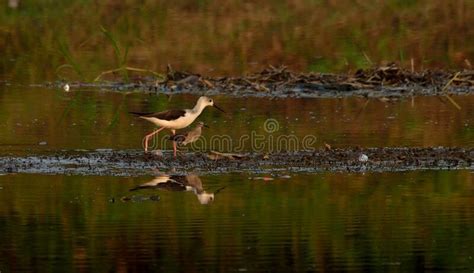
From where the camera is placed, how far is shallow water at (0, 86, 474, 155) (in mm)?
16703

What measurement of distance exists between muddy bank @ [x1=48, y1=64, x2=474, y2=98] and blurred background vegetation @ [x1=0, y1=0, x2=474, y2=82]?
57 centimetres

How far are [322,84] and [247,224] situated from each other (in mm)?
10411

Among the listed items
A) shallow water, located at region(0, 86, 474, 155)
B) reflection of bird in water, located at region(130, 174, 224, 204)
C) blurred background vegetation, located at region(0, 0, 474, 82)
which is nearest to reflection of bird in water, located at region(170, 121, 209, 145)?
shallow water, located at region(0, 86, 474, 155)

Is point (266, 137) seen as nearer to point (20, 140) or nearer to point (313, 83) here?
point (20, 140)

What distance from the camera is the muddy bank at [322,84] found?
2188cm

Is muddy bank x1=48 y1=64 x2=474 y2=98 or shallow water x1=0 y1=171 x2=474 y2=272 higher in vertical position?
muddy bank x1=48 y1=64 x2=474 y2=98

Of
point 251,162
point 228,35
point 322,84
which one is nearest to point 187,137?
point 251,162

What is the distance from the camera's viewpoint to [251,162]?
598 inches

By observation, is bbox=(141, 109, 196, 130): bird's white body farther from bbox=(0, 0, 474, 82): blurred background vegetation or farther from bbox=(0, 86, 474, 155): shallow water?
bbox=(0, 0, 474, 82): blurred background vegetation

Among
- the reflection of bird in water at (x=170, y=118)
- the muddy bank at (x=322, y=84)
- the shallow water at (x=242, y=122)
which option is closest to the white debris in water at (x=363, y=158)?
the shallow water at (x=242, y=122)

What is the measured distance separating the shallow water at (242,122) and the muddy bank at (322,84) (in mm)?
646

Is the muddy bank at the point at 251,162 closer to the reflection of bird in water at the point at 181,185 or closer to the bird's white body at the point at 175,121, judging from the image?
the reflection of bird in water at the point at 181,185

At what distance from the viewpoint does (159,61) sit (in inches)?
1020

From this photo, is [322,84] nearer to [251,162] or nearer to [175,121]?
[175,121]
